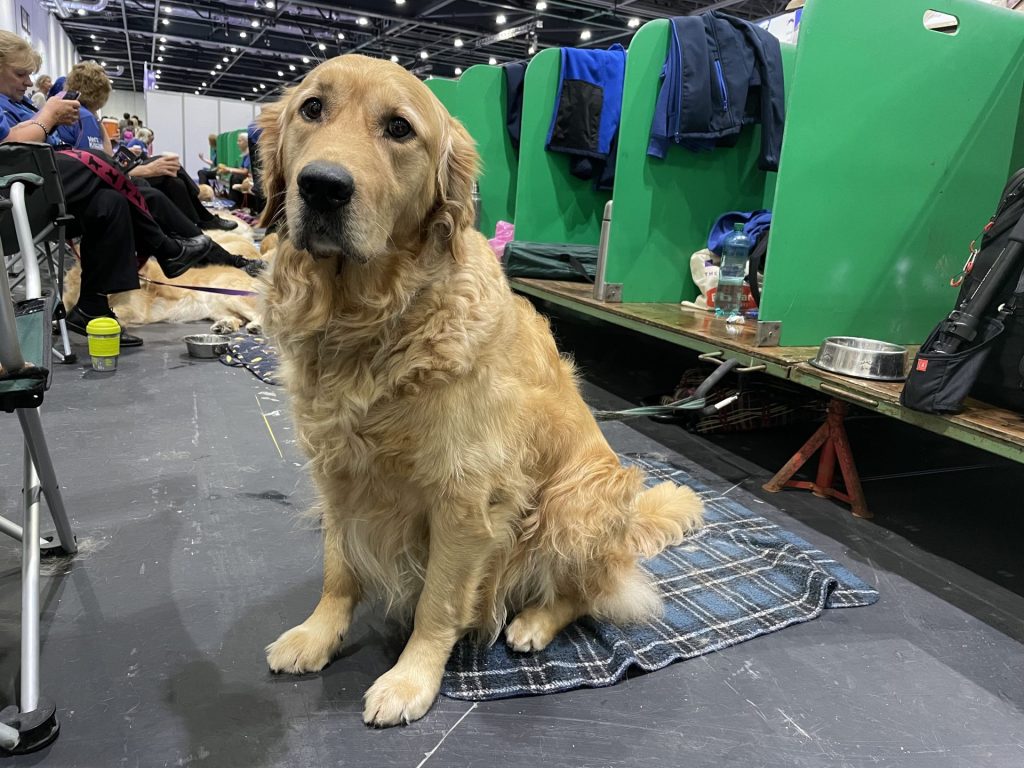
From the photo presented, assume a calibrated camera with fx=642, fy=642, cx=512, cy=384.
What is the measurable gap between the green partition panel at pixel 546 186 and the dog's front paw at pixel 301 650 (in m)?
3.90

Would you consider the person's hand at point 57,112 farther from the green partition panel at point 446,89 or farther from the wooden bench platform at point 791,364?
the wooden bench platform at point 791,364

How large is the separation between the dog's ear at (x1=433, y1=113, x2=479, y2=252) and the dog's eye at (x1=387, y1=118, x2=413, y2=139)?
0.09 metres

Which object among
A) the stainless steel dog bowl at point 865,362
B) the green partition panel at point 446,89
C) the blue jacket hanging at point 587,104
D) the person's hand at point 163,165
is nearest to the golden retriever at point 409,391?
the stainless steel dog bowl at point 865,362

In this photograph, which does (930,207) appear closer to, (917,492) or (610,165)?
(917,492)

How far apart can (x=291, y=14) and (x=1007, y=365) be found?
18.3 metres

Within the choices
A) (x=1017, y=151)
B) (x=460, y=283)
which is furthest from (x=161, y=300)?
(x=1017, y=151)

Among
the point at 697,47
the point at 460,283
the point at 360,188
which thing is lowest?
the point at 460,283

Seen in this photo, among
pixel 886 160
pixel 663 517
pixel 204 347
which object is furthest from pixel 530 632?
pixel 204 347

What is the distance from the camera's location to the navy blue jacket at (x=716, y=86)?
11.5 ft

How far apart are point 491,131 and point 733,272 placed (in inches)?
111

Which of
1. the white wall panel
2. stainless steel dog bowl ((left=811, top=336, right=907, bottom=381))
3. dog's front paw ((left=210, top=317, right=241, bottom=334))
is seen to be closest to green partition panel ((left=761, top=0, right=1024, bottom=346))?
stainless steel dog bowl ((left=811, top=336, right=907, bottom=381))

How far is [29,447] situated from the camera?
164 centimetres

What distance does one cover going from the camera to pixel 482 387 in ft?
4.60

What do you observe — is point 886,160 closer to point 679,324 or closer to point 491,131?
point 679,324
